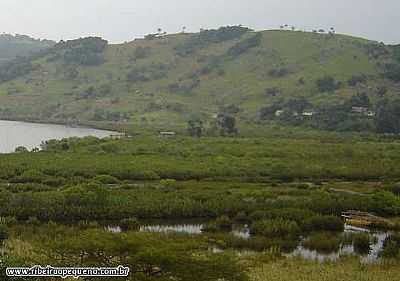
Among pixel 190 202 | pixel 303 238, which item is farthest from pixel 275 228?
pixel 190 202

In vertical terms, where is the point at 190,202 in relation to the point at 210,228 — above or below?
above

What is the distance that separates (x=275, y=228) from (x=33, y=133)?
96.7 m

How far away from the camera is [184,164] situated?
64.8m

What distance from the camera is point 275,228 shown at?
124 ft

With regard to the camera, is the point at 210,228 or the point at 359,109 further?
the point at 359,109

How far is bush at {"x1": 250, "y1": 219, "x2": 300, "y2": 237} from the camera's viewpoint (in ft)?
124

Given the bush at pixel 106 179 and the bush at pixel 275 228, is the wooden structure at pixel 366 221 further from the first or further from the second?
the bush at pixel 106 179

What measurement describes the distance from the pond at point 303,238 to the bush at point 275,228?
703 millimetres

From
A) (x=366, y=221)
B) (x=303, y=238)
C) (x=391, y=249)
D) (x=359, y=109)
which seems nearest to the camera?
(x=391, y=249)

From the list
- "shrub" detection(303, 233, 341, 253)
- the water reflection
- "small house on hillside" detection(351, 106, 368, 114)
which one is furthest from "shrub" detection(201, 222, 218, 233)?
"small house on hillside" detection(351, 106, 368, 114)

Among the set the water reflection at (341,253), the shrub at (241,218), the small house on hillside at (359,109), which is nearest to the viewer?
the water reflection at (341,253)

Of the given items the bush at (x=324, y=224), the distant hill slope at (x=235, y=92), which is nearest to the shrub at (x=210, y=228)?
the bush at (x=324, y=224)

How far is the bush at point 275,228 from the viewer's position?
37.7 metres

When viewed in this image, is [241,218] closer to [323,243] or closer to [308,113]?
[323,243]
